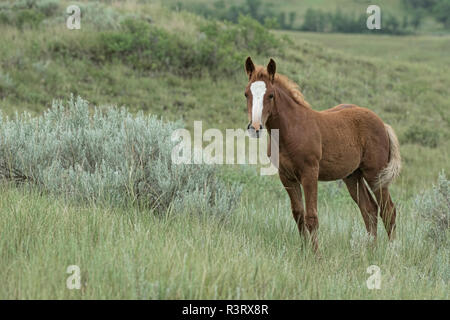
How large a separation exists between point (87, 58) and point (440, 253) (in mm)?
12158

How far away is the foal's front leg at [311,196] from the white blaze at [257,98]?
0.95m

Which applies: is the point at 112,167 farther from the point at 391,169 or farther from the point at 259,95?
the point at 391,169

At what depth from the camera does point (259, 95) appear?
4.71 m

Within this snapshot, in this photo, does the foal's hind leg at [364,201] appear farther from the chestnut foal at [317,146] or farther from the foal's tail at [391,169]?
the foal's tail at [391,169]

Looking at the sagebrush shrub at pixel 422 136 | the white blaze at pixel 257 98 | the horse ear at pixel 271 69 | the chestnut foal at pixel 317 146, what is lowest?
the sagebrush shrub at pixel 422 136

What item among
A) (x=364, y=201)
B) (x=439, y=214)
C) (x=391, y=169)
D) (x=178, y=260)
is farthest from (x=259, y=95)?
(x=439, y=214)

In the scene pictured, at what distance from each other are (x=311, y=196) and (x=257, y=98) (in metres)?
1.23

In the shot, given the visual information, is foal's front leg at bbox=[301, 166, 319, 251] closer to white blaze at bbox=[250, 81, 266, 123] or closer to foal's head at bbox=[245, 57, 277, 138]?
foal's head at bbox=[245, 57, 277, 138]

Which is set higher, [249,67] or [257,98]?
[249,67]

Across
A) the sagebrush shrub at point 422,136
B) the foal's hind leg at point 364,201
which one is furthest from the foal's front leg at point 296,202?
the sagebrush shrub at point 422,136

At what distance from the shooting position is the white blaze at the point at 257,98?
460cm

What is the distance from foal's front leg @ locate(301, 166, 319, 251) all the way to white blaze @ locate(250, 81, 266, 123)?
3.13 feet

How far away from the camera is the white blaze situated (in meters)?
4.60

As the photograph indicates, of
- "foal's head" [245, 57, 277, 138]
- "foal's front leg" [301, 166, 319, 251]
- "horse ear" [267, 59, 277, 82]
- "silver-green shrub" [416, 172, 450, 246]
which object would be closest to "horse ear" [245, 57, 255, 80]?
"foal's head" [245, 57, 277, 138]
